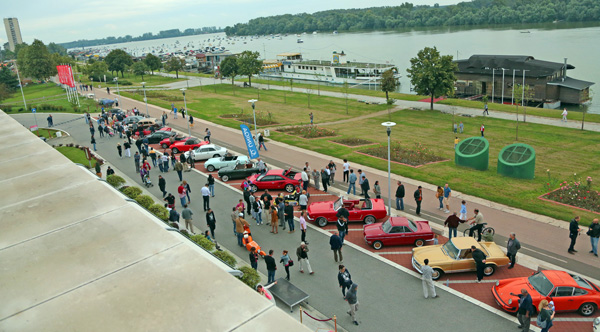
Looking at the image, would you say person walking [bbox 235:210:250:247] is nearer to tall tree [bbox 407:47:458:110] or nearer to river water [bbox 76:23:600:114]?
tall tree [bbox 407:47:458:110]

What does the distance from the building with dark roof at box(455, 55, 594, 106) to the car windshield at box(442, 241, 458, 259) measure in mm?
48107

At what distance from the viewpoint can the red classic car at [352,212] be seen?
2009 cm

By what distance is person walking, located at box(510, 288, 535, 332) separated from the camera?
1209cm

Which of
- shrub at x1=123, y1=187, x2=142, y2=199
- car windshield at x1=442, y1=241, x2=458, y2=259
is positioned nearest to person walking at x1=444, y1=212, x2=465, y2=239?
car windshield at x1=442, y1=241, x2=458, y2=259

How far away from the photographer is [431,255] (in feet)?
51.5

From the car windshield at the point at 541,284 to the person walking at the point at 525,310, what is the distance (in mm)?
1104

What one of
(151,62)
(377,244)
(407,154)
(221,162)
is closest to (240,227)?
(377,244)

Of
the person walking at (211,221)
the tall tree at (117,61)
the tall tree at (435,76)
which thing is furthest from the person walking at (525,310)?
the tall tree at (117,61)

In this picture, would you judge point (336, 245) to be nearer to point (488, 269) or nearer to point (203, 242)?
point (203, 242)

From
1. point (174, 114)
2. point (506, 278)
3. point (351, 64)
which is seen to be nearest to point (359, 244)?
point (506, 278)

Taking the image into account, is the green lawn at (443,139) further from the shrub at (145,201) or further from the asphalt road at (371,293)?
the shrub at (145,201)

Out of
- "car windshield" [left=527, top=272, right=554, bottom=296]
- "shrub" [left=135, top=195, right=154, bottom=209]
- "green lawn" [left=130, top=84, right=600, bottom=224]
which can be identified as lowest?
"green lawn" [left=130, top=84, right=600, bottom=224]

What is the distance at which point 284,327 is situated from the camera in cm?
646

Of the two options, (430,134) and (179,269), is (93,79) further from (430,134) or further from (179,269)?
(179,269)
